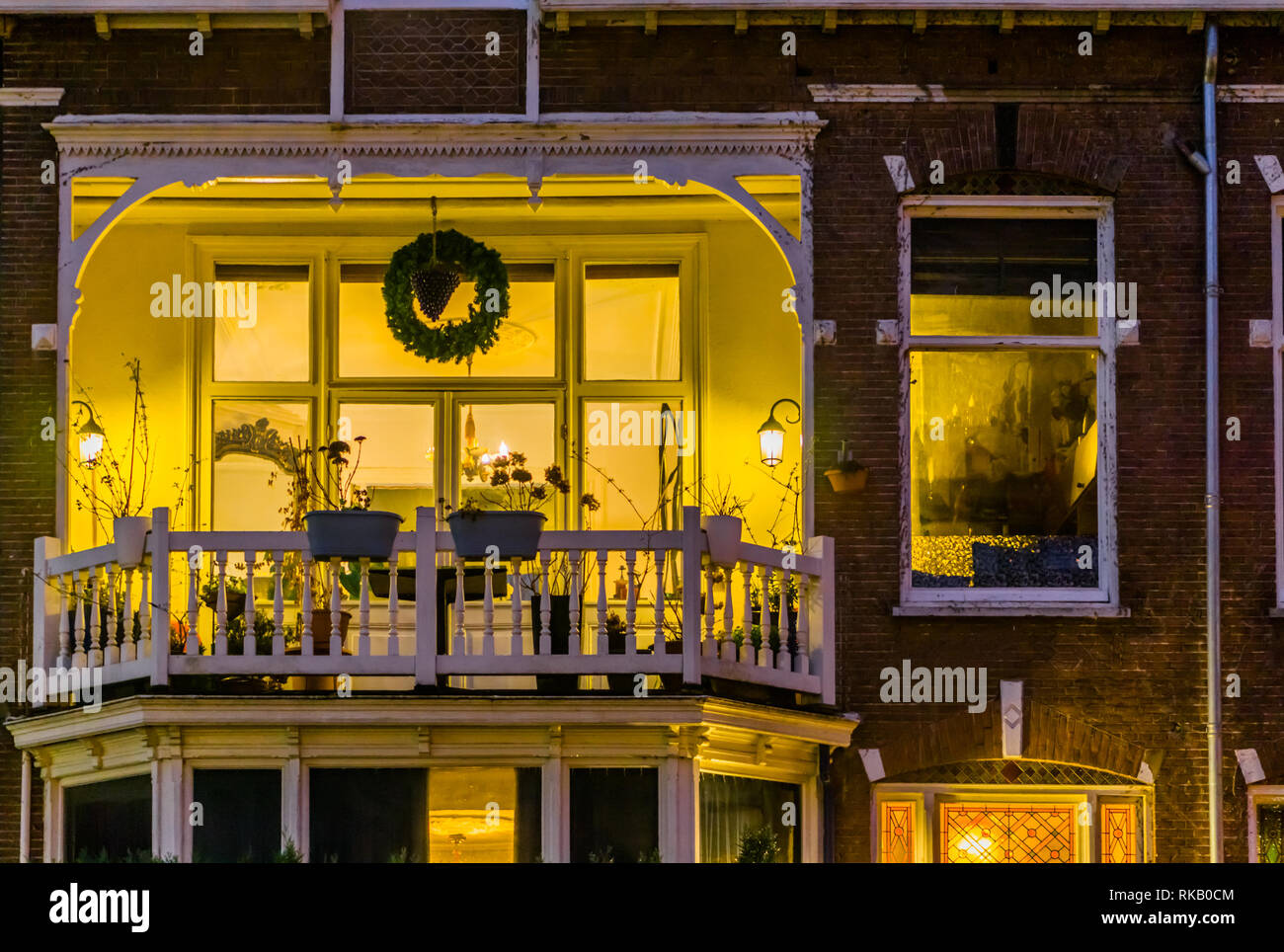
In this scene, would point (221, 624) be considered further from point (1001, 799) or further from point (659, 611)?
point (1001, 799)

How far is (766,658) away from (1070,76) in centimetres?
436

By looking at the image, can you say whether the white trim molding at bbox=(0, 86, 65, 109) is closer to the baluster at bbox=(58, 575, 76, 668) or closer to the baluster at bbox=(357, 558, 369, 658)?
the baluster at bbox=(58, 575, 76, 668)

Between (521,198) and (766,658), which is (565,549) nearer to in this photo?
(766,658)

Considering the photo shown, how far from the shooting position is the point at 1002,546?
14.1 m

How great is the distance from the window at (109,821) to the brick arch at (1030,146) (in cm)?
620

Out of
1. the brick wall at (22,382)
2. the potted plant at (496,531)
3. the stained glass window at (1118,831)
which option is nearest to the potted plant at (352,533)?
the potted plant at (496,531)

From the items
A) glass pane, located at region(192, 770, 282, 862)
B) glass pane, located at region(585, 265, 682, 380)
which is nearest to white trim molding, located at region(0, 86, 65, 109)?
glass pane, located at region(585, 265, 682, 380)

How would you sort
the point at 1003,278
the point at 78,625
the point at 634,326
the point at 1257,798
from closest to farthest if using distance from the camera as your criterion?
the point at 78,625, the point at 1257,798, the point at 1003,278, the point at 634,326

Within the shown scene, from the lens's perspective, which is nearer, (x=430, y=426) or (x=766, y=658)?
(x=766, y=658)

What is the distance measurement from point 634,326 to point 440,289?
7.04ft

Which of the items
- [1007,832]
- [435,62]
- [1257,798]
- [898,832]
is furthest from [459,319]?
[1257,798]

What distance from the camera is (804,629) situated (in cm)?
1361
